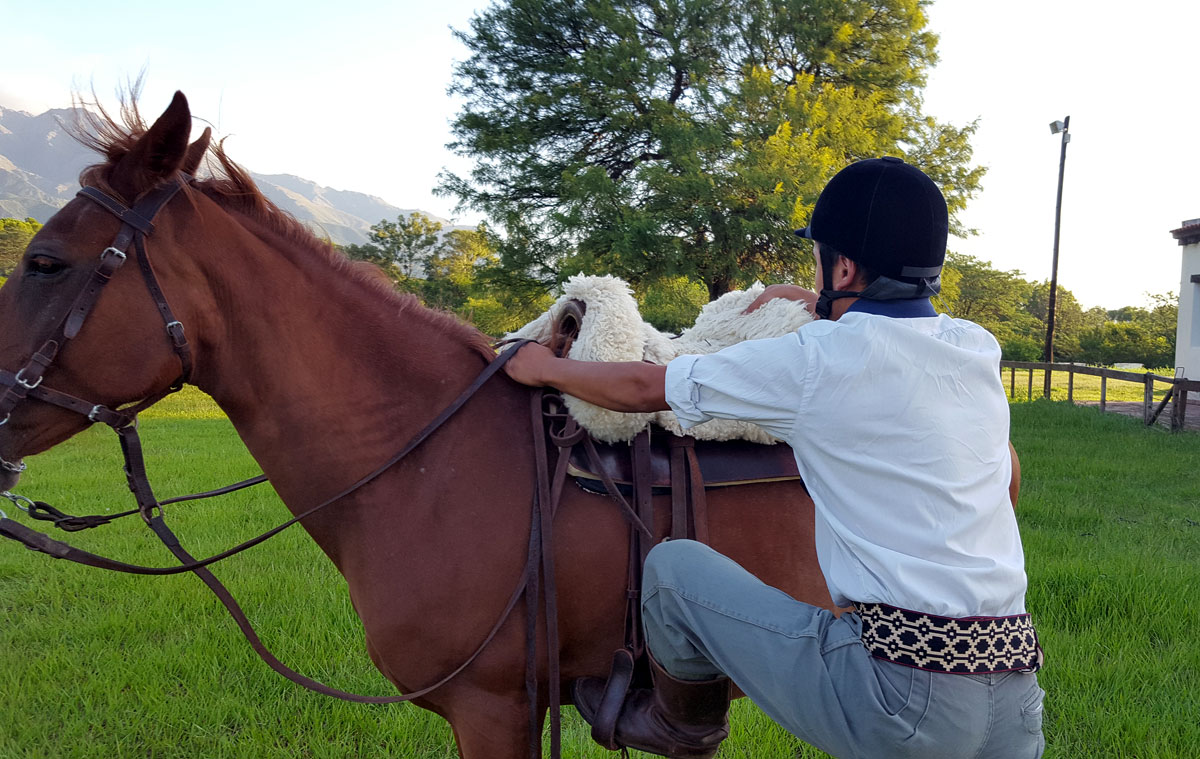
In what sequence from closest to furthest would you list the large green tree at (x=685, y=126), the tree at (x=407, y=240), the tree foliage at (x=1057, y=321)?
the large green tree at (x=685, y=126)
the tree foliage at (x=1057, y=321)
the tree at (x=407, y=240)

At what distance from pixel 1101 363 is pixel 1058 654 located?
3243cm

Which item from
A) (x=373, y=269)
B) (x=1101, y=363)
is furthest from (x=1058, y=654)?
(x=1101, y=363)

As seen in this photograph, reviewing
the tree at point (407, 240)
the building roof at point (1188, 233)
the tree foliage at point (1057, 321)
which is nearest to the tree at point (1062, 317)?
the tree foliage at point (1057, 321)

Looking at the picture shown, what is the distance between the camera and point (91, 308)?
1698 mm

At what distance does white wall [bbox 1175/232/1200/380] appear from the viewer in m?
16.9

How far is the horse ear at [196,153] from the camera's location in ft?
5.89

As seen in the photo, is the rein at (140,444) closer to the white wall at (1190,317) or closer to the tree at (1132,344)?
the white wall at (1190,317)

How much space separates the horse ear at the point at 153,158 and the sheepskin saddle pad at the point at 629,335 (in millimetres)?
1072

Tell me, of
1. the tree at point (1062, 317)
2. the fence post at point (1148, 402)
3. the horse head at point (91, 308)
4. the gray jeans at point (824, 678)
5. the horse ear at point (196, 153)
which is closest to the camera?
the gray jeans at point (824, 678)

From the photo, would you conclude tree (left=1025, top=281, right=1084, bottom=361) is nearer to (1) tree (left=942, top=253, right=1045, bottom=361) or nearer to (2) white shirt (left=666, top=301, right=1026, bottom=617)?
(1) tree (left=942, top=253, right=1045, bottom=361)

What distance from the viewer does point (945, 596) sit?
4.49ft

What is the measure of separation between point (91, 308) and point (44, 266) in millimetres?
161

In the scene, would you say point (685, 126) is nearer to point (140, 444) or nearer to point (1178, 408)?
point (1178, 408)

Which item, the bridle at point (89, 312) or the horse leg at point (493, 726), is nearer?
the bridle at point (89, 312)
